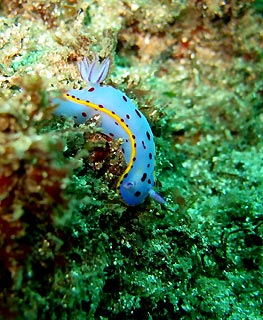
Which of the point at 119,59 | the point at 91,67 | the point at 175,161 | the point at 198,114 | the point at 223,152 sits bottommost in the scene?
the point at 91,67

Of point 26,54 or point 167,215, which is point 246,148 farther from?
point 26,54

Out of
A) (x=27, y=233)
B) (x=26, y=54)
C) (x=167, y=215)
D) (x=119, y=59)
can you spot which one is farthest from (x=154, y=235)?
(x=119, y=59)

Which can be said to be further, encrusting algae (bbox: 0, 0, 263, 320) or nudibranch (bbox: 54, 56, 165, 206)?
nudibranch (bbox: 54, 56, 165, 206)

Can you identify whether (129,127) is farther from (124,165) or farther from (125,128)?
(124,165)

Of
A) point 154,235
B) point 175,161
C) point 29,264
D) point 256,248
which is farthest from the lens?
point 175,161

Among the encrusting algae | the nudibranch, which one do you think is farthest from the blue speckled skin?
the encrusting algae

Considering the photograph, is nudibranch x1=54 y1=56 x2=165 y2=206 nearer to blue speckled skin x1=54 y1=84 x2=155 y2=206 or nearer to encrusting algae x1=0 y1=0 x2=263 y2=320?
blue speckled skin x1=54 y1=84 x2=155 y2=206

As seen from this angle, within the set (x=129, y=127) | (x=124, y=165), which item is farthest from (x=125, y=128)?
(x=124, y=165)

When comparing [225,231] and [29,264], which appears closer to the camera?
[29,264]
